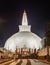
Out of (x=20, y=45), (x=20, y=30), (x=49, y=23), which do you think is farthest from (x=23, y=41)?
(x=49, y=23)

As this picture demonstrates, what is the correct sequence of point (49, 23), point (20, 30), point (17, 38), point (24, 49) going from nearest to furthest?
point (49, 23) → point (24, 49) → point (17, 38) → point (20, 30)

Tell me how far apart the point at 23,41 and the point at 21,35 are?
13.7 ft

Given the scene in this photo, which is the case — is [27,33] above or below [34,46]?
above

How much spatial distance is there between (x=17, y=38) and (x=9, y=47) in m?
5.25

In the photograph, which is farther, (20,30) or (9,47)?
(20,30)

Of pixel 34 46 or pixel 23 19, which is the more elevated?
pixel 23 19

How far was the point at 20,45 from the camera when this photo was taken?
90438 mm

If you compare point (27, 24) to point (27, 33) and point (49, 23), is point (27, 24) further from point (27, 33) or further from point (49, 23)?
point (49, 23)

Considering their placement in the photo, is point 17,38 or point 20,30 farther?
point 20,30

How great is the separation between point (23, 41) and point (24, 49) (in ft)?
17.4

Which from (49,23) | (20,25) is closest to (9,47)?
(20,25)

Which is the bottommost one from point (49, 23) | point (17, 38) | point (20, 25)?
point (49, 23)

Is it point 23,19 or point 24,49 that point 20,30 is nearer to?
point 23,19

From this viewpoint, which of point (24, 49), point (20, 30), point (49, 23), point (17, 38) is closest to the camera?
point (49, 23)
